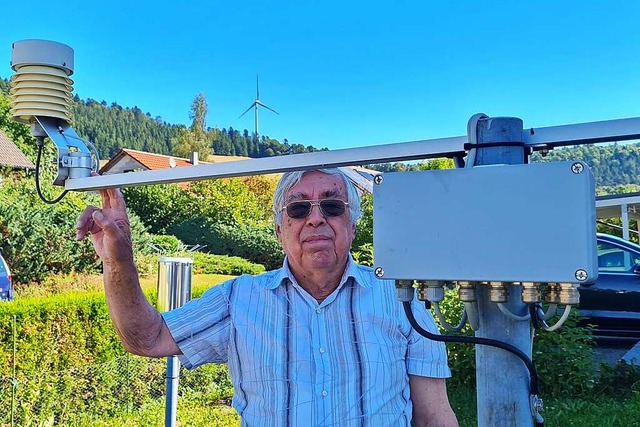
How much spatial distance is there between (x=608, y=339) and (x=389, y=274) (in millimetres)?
6598

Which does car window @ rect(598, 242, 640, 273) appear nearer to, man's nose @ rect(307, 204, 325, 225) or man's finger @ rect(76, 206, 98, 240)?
man's nose @ rect(307, 204, 325, 225)

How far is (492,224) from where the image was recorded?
2.52 feet

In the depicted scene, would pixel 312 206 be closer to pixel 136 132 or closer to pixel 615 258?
pixel 615 258

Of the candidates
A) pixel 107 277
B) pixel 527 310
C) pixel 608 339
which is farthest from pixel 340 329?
pixel 608 339

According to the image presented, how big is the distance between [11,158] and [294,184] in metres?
26.7

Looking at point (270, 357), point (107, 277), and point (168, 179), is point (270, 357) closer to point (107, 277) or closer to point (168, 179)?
point (107, 277)

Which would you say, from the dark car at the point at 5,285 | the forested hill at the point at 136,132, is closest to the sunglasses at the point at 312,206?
the dark car at the point at 5,285

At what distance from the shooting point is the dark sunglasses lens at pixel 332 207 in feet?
5.71

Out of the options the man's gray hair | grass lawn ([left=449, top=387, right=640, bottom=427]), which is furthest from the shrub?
the man's gray hair

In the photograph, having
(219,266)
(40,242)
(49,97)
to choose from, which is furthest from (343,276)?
(219,266)

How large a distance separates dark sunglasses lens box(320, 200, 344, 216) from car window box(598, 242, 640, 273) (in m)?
5.73

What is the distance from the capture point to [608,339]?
6621 mm

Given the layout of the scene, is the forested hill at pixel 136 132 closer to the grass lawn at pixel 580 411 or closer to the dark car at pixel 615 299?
the dark car at pixel 615 299

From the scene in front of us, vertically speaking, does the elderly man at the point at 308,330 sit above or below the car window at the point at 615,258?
below
